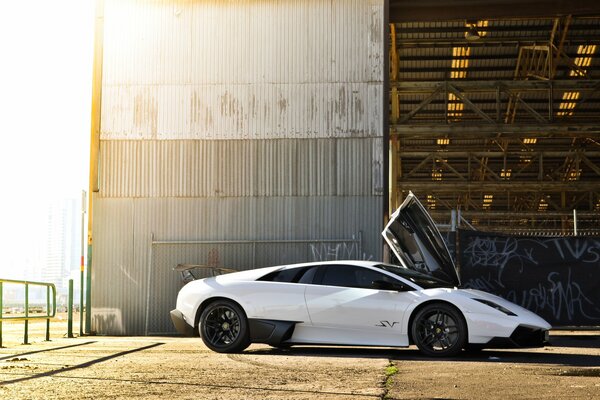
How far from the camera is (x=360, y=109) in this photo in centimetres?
1738

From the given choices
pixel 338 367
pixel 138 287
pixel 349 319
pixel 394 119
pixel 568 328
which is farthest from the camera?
pixel 394 119

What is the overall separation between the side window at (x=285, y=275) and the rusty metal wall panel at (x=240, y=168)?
5.81m

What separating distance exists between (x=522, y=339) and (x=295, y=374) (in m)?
3.30

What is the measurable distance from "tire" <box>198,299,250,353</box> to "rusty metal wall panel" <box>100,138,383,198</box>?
6106 mm

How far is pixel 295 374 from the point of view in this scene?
830cm

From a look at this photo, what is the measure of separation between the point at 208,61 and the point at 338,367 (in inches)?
402

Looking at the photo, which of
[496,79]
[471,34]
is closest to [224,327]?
[471,34]

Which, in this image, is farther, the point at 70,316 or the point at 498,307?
the point at 70,316

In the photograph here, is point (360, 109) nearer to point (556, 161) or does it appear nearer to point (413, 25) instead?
point (413, 25)

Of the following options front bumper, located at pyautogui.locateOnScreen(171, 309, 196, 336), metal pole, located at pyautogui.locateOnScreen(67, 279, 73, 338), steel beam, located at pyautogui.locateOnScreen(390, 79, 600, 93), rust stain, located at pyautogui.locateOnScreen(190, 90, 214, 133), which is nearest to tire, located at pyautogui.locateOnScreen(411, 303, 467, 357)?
front bumper, located at pyautogui.locateOnScreen(171, 309, 196, 336)

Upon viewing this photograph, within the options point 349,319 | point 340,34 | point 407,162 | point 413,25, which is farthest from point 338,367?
point 407,162

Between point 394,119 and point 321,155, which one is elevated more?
point 394,119

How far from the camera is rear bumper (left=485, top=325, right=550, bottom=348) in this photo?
10273 millimetres

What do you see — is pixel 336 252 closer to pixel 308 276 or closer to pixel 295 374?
pixel 308 276
